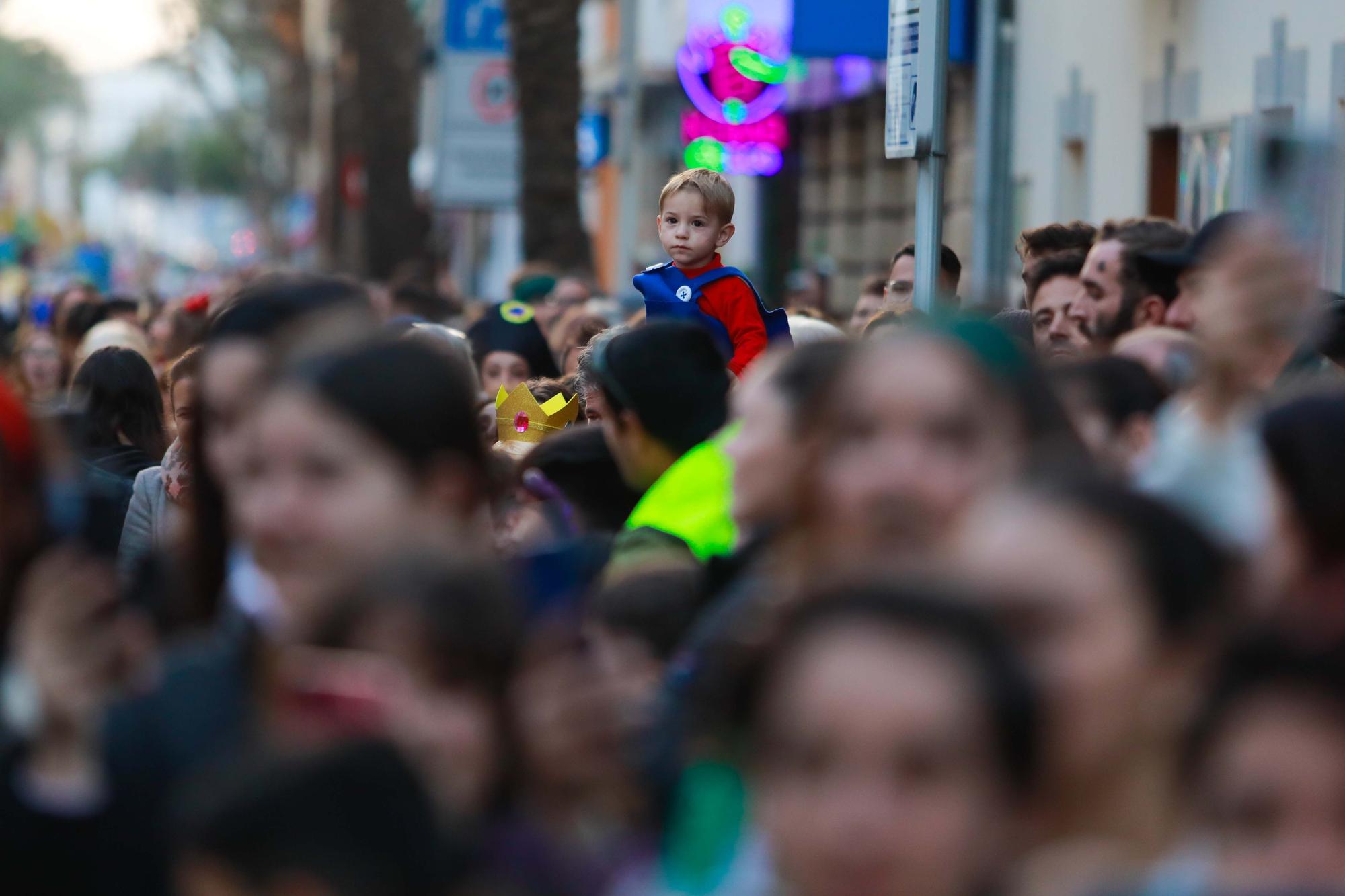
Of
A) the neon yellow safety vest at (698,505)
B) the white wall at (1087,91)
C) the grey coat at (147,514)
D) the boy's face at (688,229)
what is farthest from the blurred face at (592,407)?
the white wall at (1087,91)

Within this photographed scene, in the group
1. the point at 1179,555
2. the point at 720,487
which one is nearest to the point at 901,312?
the point at 720,487

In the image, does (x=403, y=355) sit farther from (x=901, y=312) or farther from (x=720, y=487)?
(x=901, y=312)

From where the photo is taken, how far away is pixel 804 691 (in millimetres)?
2361

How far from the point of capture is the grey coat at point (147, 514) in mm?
6410

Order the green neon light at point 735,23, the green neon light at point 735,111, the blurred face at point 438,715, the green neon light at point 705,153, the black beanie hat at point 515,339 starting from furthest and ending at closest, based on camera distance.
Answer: the green neon light at point 705,153, the green neon light at point 735,111, the green neon light at point 735,23, the black beanie hat at point 515,339, the blurred face at point 438,715

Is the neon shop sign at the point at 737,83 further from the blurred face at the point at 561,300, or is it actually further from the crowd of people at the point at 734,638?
the crowd of people at the point at 734,638

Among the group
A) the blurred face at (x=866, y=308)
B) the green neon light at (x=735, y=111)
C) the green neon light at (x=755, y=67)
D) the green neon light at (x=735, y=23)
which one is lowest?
the blurred face at (x=866, y=308)

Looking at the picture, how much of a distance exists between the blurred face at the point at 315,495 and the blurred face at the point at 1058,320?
338 cm

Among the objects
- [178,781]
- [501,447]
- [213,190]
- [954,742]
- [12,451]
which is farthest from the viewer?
[213,190]

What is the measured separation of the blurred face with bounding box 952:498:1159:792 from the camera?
8.60 ft

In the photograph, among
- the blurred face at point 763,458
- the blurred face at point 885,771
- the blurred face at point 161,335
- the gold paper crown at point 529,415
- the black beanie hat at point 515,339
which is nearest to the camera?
the blurred face at point 885,771

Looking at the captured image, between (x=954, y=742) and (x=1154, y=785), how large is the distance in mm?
439

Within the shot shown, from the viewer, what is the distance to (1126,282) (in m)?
6.50

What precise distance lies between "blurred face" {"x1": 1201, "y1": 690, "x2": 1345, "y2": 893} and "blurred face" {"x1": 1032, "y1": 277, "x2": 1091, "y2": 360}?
3.89m
